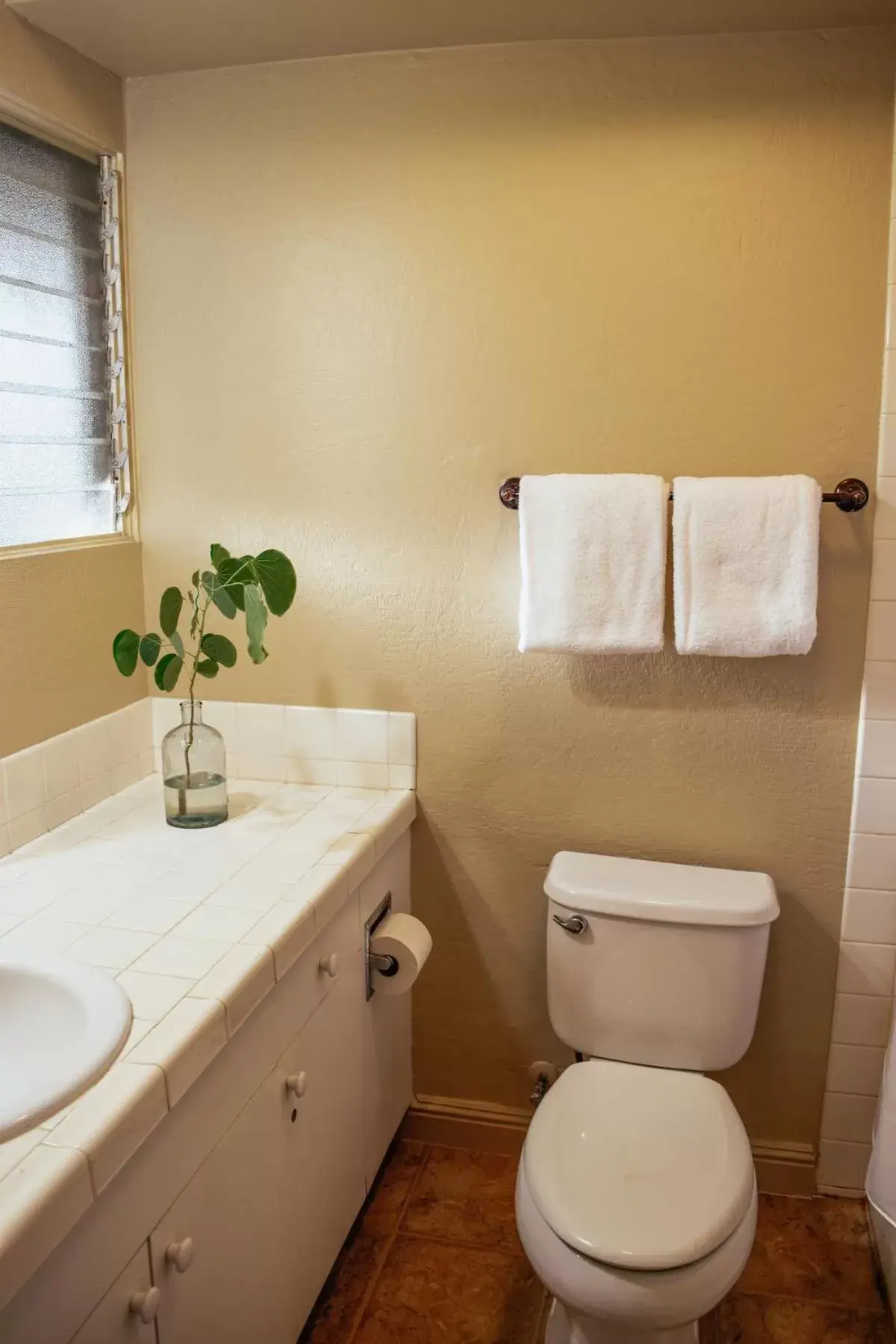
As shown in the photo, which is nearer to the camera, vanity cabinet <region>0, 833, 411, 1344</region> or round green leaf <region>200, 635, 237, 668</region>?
vanity cabinet <region>0, 833, 411, 1344</region>

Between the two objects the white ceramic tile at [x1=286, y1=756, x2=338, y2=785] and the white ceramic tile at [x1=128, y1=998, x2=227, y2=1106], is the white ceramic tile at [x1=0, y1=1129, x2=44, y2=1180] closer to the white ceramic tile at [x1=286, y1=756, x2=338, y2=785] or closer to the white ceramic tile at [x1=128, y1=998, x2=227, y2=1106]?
the white ceramic tile at [x1=128, y1=998, x2=227, y2=1106]

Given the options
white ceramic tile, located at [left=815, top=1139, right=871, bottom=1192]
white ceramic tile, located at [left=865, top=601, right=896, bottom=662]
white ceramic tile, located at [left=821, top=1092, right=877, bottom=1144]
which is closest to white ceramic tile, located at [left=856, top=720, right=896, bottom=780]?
white ceramic tile, located at [left=865, top=601, right=896, bottom=662]

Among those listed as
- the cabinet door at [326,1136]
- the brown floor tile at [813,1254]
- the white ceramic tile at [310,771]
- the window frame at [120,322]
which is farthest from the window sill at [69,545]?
the brown floor tile at [813,1254]

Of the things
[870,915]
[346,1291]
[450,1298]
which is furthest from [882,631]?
[346,1291]

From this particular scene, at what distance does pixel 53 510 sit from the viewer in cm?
189

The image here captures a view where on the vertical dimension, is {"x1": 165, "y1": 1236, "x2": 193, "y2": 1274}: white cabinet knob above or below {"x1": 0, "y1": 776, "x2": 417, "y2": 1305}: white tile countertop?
below

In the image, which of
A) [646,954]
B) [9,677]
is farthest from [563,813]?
[9,677]

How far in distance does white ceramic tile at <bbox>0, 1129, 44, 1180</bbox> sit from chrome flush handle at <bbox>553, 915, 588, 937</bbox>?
106 cm

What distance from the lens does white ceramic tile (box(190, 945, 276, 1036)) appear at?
1.26 metres

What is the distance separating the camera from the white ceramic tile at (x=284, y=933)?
54.7 inches

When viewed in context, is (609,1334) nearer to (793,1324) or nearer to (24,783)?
(793,1324)

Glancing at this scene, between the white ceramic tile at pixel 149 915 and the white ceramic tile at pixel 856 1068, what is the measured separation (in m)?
1.30

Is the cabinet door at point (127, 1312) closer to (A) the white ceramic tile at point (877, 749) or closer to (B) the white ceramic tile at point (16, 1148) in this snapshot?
(B) the white ceramic tile at point (16, 1148)

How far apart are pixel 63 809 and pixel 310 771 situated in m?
0.49
